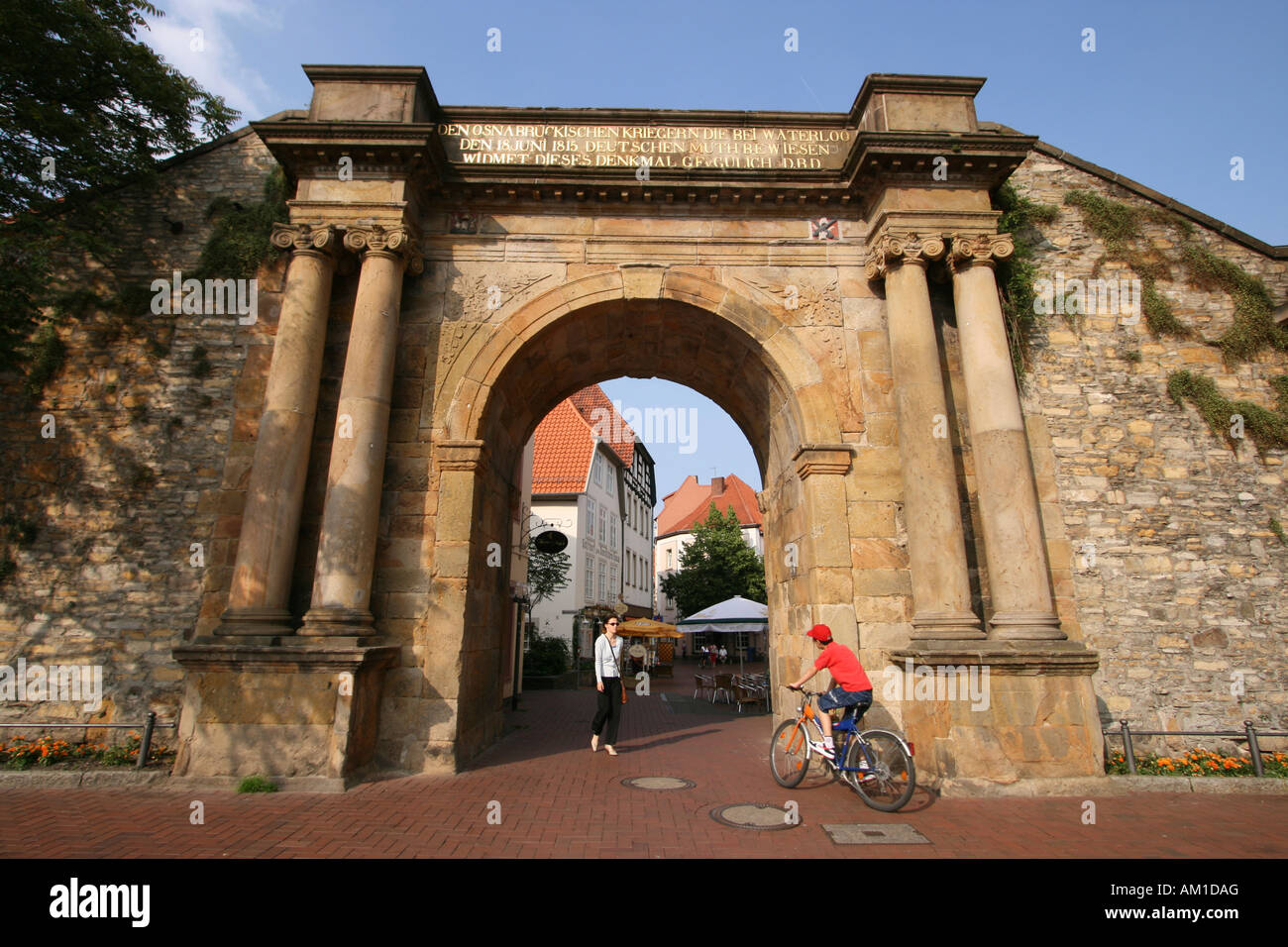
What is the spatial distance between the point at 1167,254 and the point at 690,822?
11556mm

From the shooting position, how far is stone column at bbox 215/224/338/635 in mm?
7766

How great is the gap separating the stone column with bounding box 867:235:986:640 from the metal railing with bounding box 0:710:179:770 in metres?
8.98

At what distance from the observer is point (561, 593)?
2817 centimetres

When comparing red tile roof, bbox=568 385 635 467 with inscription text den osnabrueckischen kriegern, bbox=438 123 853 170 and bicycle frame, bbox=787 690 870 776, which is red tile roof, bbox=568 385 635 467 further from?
bicycle frame, bbox=787 690 870 776

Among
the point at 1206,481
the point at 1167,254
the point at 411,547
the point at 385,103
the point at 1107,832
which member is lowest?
the point at 1107,832

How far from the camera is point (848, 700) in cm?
664

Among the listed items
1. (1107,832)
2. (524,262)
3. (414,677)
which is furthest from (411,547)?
(1107,832)

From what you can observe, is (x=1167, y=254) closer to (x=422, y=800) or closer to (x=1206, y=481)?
(x=1206, y=481)

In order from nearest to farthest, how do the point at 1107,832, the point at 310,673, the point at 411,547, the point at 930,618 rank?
the point at 1107,832
the point at 310,673
the point at 930,618
the point at 411,547

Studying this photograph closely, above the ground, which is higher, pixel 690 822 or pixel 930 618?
pixel 930 618

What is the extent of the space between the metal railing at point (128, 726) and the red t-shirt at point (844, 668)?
757 cm

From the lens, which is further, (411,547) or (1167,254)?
(1167,254)

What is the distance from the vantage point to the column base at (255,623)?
294 inches

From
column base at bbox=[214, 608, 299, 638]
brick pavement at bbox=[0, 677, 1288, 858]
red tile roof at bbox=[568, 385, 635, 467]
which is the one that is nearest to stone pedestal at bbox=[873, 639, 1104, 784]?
brick pavement at bbox=[0, 677, 1288, 858]
